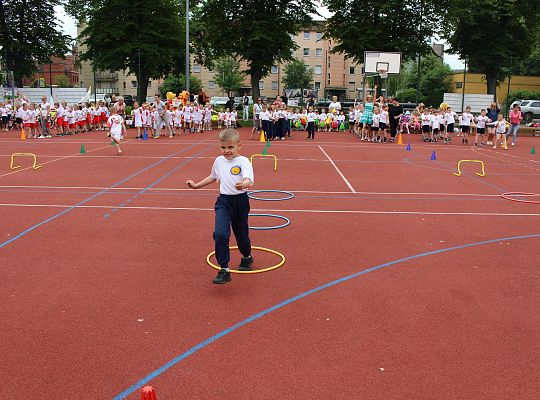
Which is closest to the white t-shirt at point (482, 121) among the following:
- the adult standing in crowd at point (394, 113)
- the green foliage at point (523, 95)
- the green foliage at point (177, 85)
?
the adult standing in crowd at point (394, 113)

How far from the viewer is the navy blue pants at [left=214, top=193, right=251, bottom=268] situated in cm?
571

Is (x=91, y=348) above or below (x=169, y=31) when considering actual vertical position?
below

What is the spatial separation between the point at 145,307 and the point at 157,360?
3.76 ft

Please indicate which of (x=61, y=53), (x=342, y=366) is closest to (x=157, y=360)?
(x=342, y=366)

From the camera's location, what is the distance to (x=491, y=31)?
121 feet

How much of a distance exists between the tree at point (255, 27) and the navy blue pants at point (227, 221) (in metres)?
30.8

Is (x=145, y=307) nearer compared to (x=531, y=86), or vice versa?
(x=145, y=307)

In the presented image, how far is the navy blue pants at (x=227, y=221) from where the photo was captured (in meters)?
5.71

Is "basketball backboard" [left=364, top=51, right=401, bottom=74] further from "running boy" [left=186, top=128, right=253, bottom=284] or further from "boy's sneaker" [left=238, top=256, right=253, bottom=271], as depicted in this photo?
"running boy" [left=186, top=128, right=253, bottom=284]

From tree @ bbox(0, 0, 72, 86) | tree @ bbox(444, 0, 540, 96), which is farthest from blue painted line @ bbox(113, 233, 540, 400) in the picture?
tree @ bbox(0, 0, 72, 86)

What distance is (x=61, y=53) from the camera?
42938 mm

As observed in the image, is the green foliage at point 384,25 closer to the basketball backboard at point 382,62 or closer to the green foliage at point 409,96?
the basketball backboard at point 382,62

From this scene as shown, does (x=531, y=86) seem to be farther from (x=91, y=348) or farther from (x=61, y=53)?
(x=91, y=348)

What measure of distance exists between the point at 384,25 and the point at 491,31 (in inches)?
335
